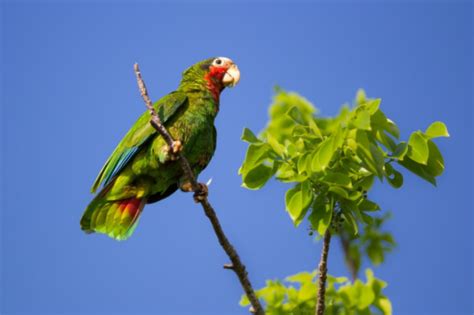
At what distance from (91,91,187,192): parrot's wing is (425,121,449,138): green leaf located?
2346 millimetres

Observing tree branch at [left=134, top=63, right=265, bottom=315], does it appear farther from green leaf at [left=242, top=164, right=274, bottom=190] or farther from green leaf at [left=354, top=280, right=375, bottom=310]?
green leaf at [left=354, top=280, right=375, bottom=310]

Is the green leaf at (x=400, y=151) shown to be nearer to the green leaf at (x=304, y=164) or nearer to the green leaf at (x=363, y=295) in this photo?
the green leaf at (x=304, y=164)

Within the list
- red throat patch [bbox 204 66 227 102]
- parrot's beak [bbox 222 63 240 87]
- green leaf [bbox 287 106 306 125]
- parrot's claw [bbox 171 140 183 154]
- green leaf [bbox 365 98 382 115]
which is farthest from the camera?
parrot's beak [bbox 222 63 240 87]

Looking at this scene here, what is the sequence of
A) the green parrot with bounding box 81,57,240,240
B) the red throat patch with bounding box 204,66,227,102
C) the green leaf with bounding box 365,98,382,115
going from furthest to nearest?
1. the red throat patch with bounding box 204,66,227,102
2. the green parrot with bounding box 81,57,240,240
3. the green leaf with bounding box 365,98,382,115

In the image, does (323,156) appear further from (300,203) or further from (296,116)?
(296,116)

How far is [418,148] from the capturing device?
2.77 m

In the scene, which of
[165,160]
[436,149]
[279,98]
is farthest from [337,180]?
[165,160]

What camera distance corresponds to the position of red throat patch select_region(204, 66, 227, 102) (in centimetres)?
508

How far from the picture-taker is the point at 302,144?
2.83m

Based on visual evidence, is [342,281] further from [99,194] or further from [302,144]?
[99,194]

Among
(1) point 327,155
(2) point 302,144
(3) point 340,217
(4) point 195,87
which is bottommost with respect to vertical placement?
(3) point 340,217

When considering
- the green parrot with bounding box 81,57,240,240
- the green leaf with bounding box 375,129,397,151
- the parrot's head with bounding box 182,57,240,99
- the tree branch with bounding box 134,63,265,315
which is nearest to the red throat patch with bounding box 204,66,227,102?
the parrot's head with bounding box 182,57,240,99

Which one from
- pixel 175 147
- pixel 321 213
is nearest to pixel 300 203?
pixel 321 213

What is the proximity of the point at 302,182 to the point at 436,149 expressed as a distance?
0.77 m
